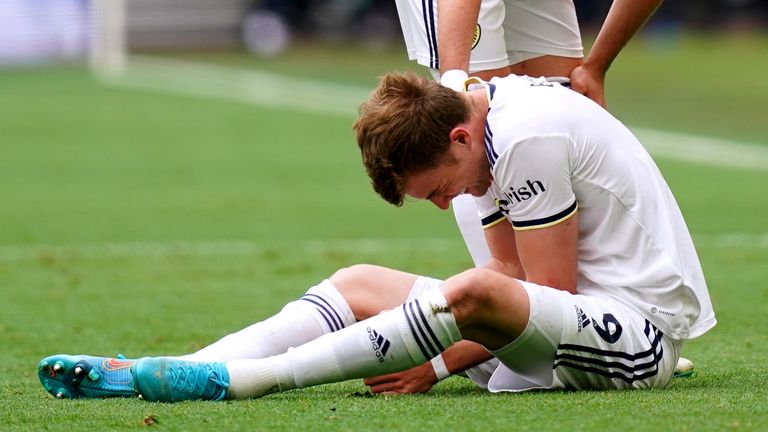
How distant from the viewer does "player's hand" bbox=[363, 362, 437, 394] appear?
4.56 meters

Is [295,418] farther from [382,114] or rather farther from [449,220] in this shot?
[449,220]

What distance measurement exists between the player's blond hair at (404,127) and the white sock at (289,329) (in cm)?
53

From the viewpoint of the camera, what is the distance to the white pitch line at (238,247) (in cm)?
962

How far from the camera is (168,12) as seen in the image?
31.8 m

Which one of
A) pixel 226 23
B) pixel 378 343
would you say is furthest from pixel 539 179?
pixel 226 23

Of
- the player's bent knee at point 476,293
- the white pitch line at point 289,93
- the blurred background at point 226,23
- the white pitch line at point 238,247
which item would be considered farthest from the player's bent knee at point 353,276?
the blurred background at point 226,23

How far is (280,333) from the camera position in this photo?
4625 millimetres

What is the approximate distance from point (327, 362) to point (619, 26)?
1.86 meters

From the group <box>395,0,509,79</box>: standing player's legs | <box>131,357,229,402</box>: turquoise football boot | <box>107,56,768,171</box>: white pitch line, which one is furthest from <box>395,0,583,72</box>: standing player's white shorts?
<box>107,56,768,171</box>: white pitch line

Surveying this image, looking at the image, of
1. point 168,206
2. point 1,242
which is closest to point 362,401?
point 1,242

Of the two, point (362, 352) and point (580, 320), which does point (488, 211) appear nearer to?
point (580, 320)

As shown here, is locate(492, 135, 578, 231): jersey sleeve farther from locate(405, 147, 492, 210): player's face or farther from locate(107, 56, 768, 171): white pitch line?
locate(107, 56, 768, 171): white pitch line

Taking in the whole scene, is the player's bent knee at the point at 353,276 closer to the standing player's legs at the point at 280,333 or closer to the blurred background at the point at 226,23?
the standing player's legs at the point at 280,333

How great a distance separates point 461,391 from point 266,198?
8.10 meters
